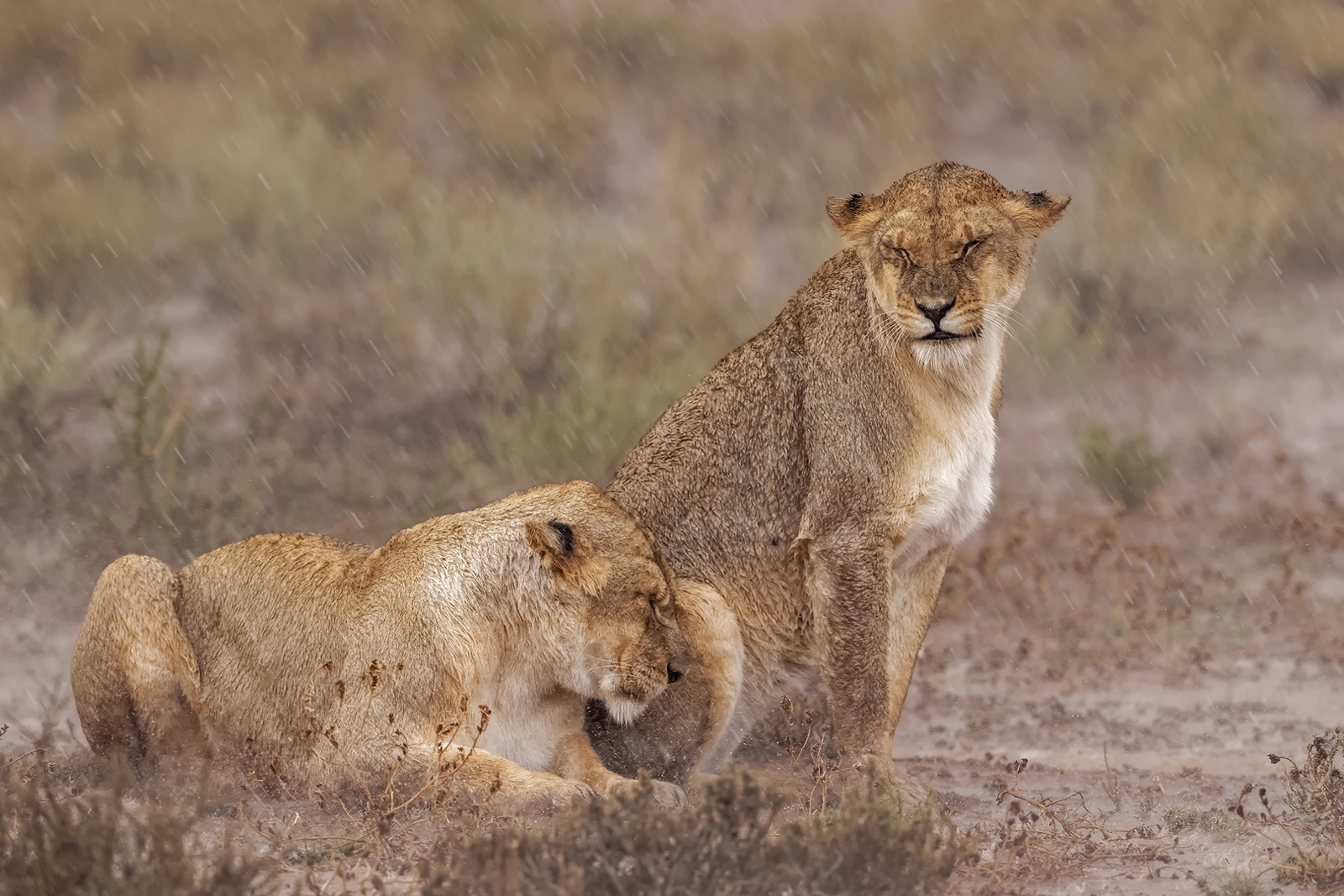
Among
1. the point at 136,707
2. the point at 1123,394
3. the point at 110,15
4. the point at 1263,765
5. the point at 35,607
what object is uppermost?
the point at 110,15

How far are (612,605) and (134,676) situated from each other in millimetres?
2019

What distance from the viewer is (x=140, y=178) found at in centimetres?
1891

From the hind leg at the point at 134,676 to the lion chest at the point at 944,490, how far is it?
304cm

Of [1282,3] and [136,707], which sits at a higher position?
[1282,3]

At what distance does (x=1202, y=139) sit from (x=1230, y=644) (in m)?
10.5

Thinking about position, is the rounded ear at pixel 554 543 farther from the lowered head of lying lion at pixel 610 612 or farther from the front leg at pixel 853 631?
the front leg at pixel 853 631

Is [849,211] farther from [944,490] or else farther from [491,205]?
[491,205]

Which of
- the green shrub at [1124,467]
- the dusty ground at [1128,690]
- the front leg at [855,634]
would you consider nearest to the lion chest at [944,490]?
the front leg at [855,634]

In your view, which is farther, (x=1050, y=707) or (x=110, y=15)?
(x=110, y=15)

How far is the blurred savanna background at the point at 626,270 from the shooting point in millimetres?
12227

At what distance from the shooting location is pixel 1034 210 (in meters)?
6.74

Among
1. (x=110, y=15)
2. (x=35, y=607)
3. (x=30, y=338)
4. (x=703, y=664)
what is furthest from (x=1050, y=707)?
(x=110, y=15)

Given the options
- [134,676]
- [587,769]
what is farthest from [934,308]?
[134,676]

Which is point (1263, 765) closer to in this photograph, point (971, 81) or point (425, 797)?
point (425, 797)
